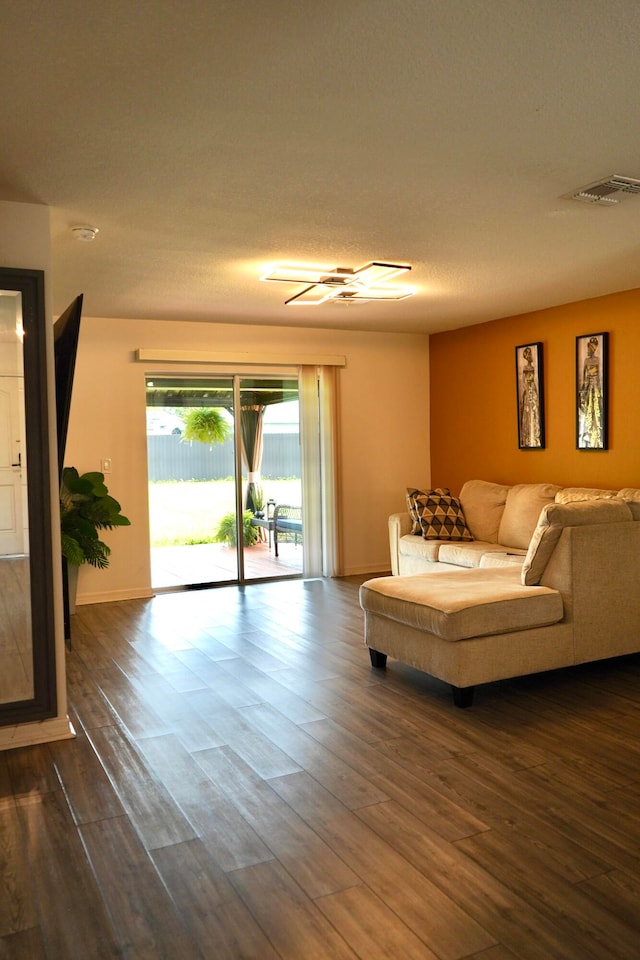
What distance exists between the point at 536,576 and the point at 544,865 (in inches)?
80.0

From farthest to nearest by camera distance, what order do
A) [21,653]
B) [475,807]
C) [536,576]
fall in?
[536,576], [21,653], [475,807]

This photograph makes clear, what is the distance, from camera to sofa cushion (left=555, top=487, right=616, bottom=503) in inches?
227

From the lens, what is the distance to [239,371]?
732cm

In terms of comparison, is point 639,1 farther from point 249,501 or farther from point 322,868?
point 249,501

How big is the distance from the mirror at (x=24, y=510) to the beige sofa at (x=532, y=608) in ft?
6.00

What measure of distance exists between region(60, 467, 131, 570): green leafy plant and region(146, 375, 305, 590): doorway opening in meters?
1.06

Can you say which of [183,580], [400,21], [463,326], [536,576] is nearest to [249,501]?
[183,580]

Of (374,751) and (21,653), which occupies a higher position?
(21,653)

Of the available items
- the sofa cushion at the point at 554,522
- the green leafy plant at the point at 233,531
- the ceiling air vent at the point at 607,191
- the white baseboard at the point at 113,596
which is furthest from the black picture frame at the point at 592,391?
the white baseboard at the point at 113,596

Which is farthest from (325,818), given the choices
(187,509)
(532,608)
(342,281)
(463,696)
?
(187,509)

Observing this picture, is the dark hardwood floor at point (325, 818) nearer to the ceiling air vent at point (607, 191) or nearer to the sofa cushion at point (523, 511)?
the sofa cushion at point (523, 511)

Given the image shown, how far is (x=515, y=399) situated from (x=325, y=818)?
16.6ft

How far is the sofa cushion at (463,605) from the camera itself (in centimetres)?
388

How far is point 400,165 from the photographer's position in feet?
10.4
